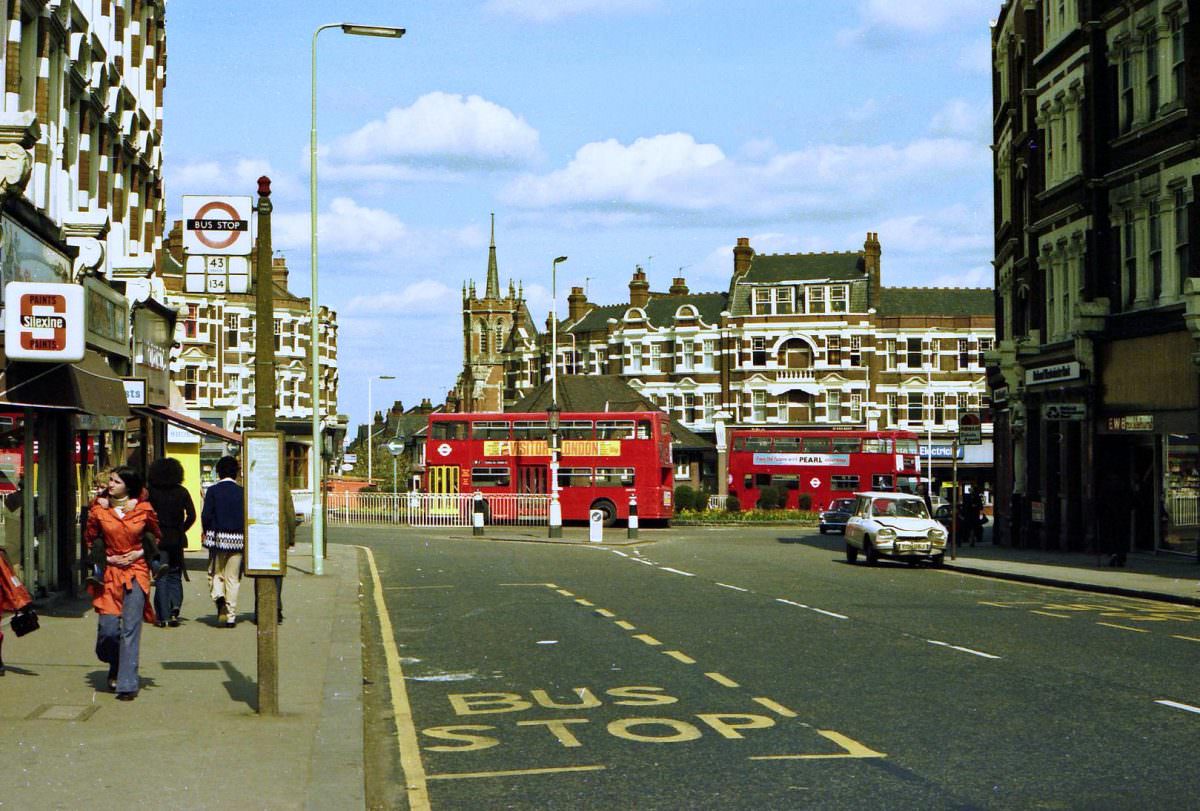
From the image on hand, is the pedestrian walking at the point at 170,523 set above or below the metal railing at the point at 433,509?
above

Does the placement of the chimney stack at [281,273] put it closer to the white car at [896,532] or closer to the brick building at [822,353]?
the brick building at [822,353]

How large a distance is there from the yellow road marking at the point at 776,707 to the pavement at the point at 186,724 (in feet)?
10.1

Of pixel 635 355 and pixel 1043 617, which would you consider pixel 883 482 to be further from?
pixel 1043 617

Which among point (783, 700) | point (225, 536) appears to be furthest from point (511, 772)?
point (225, 536)

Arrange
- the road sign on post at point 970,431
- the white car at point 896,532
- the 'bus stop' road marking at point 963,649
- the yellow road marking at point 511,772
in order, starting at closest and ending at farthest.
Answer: the yellow road marking at point 511,772, the 'bus stop' road marking at point 963,649, the white car at point 896,532, the road sign on post at point 970,431

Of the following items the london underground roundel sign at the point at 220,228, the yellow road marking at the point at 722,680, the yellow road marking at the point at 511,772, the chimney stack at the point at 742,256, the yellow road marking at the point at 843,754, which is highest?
the chimney stack at the point at 742,256

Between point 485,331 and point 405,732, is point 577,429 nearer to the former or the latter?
point 405,732

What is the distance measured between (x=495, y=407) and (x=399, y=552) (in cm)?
10207

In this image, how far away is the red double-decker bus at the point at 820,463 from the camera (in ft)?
212

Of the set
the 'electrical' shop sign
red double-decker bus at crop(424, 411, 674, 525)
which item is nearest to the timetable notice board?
the 'electrical' shop sign

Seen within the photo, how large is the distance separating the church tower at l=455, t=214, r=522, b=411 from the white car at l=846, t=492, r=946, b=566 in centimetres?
11200

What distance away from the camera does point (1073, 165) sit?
3672 centimetres

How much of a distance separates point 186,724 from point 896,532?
23740 mm

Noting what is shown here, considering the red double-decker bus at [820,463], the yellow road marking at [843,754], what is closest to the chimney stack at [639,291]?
the red double-decker bus at [820,463]
